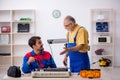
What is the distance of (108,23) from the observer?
25.8ft

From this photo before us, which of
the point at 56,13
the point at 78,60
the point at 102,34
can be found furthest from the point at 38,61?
the point at 102,34

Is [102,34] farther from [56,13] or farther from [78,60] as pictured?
[78,60]

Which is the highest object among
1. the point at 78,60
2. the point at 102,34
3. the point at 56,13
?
the point at 56,13

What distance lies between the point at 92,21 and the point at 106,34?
632 mm

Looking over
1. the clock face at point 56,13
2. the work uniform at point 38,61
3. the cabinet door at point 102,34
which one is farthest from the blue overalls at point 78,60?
the clock face at point 56,13

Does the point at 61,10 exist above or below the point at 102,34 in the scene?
above

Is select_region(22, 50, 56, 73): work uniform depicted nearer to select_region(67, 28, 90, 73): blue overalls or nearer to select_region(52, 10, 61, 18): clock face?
select_region(67, 28, 90, 73): blue overalls

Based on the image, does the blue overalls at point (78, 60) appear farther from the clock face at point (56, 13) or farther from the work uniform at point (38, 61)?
the clock face at point (56, 13)

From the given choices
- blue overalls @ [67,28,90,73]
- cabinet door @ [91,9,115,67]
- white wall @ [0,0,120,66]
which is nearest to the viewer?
blue overalls @ [67,28,90,73]

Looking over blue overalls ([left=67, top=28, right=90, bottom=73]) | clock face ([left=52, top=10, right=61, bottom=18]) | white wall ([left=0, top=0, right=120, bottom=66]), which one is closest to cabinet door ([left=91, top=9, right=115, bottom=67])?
white wall ([left=0, top=0, right=120, bottom=66])

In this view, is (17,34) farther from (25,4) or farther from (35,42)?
(35,42)

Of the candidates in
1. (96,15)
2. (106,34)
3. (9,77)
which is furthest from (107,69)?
(9,77)

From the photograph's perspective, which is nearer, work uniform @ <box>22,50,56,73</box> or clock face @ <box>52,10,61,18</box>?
work uniform @ <box>22,50,56,73</box>

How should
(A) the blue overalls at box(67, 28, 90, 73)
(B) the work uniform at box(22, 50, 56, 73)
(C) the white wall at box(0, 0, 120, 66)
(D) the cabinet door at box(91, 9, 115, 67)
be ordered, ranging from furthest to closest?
(C) the white wall at box(0, 0, 120, 66) < (D) the cabinet door at box(91, 9, 115, 67) < (A) the blue overalls at box(67, 28, 90, 73) < (B) the work uniform at box(22, 50, 56, 73)
